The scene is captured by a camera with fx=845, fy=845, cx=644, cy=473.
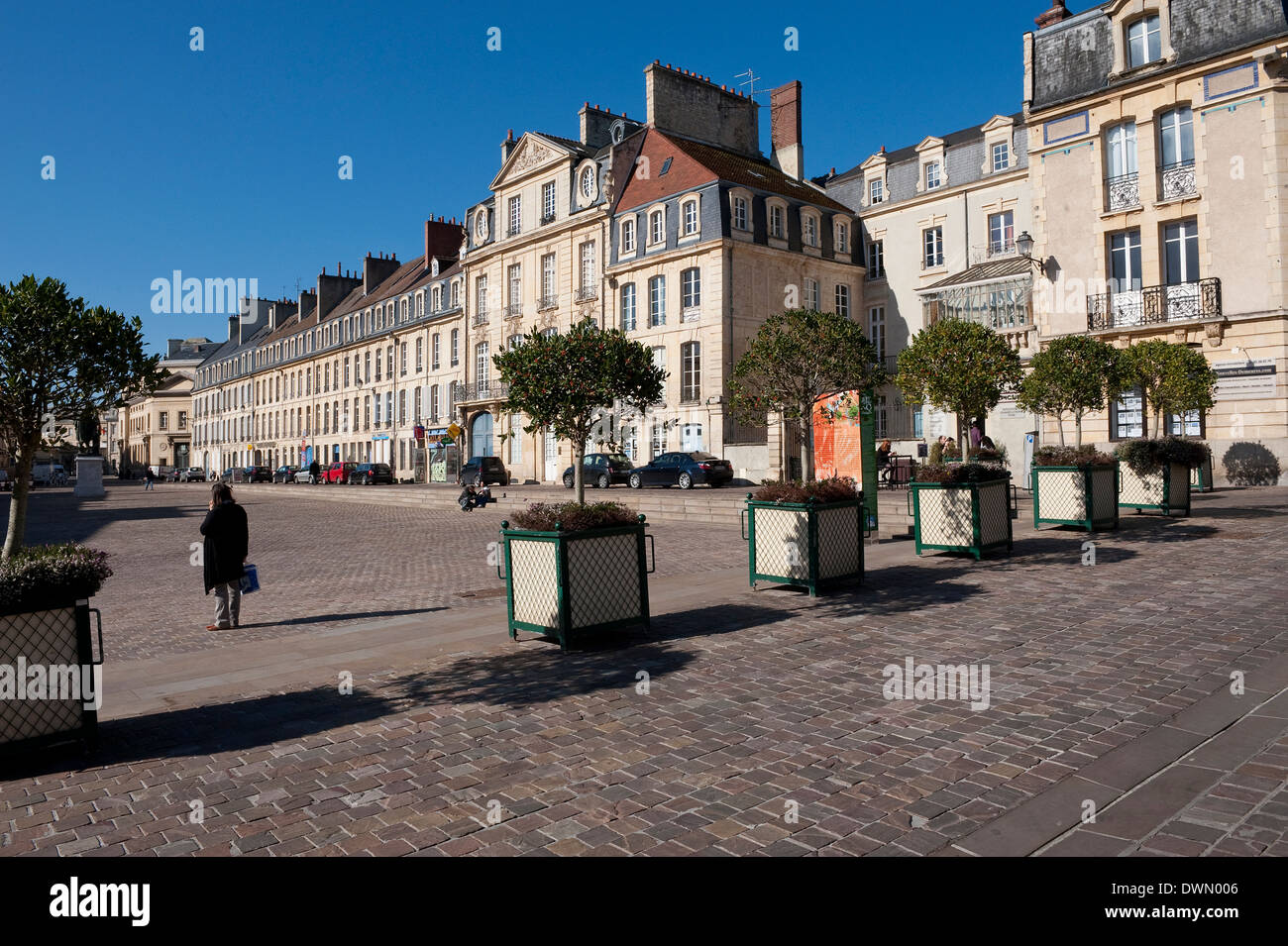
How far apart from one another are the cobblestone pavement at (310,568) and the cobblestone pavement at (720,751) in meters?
2.06

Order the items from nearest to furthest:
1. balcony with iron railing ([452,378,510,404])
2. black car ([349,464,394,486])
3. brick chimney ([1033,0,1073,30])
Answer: brick chimney ([1033,0,1073,30]), balcony with iron railing ([452,378,510,404]), black car ([349,464,394,486])

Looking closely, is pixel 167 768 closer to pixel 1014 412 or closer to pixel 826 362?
pixel 826 362

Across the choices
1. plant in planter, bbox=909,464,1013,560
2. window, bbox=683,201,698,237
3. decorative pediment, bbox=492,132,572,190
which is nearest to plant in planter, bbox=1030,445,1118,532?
plant in planter, bbox=909,464,1013,560

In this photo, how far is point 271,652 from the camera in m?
7.33

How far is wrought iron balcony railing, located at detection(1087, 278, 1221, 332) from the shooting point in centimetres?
2248

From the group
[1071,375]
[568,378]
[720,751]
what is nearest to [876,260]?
[1071,375]

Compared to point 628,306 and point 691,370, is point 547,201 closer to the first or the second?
point 628,306

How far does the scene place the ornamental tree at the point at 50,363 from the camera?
5.19m

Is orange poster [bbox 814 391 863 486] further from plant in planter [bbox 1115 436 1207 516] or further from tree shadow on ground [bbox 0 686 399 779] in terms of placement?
tree shadow on ground [bbox 0 686 399 779]

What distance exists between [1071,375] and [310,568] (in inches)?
560

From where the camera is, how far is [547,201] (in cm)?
4081

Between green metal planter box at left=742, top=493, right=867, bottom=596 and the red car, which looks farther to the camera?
the red car

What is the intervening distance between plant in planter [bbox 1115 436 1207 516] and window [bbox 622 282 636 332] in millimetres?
23014
